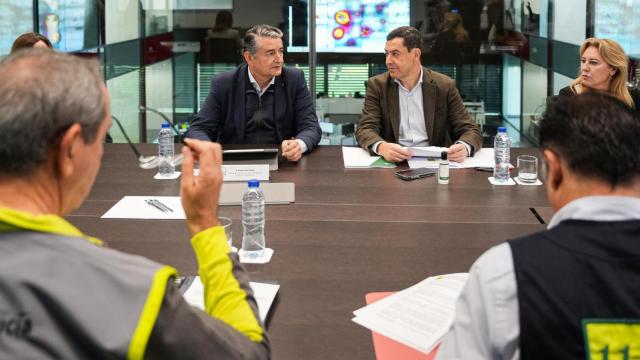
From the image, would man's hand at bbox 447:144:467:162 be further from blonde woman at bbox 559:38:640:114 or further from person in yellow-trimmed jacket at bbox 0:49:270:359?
person in yellow-trimmed jacket at bbox 0:49:270:359

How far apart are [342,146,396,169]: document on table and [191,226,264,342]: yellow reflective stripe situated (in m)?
2.02

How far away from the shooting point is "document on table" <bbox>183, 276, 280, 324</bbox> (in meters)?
1.81

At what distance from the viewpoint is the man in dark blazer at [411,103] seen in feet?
13.6

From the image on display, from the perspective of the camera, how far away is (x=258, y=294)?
6.20 feet

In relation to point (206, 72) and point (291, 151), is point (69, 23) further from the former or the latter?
point (291, 151)

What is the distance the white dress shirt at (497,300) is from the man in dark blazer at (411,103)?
285 cm

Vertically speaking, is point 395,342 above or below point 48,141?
below

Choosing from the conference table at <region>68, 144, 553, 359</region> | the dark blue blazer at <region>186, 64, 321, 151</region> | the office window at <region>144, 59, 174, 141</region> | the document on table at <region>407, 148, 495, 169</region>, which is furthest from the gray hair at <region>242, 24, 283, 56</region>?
the office window at <region>144, 59, 174, 141</region>

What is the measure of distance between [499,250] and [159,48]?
16.9 ft

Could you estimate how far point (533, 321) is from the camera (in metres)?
1.17

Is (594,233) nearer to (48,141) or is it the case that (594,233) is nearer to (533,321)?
(533,321)

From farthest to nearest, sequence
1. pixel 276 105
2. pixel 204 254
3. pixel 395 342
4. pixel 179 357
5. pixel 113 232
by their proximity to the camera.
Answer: pixel 276 105
pixel 113 232
pixel 395 342
pixel 204 254
pixel 179 357

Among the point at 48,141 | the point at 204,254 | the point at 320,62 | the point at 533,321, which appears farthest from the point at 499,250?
the point at 320,62

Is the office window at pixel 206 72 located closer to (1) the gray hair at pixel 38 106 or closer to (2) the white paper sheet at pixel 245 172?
(2) the white paper sheet at pixel 245 172
